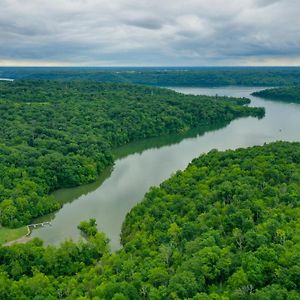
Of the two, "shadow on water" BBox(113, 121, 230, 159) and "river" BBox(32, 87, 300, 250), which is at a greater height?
"river" BBox(32, 87, 300, 250)

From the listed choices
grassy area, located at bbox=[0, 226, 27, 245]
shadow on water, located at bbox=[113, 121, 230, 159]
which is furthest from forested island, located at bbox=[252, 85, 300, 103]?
grassy area, located at bbox=[0, 226, 27, 245]

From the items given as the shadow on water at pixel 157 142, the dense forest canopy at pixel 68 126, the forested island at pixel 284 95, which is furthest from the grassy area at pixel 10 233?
the forested island at pixel 284 95

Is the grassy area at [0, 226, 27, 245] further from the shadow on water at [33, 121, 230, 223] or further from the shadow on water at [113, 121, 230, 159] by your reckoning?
the shadow on water at [113, 121, 230, 159]

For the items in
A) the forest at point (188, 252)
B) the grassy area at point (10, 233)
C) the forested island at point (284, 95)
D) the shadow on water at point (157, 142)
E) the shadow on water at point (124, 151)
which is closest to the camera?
the forest at point (188, 252)

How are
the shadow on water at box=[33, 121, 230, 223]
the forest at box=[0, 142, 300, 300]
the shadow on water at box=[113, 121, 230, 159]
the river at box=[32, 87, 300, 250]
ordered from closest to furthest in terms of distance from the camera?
the forest at box=[0, 142, 300, 300] < the river at box=[32, 87, 300, 250] < the shadow on water at box=[33, 121, 230, 223] < the shadow on water at box=[113, 121, 230, 159]

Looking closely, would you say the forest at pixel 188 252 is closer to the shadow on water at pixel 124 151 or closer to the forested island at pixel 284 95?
the shadow on water at pixel 124 151

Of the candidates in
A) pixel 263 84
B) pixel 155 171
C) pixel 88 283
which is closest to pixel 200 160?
pixel 155 171

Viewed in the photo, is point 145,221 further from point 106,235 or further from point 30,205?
point 30,205

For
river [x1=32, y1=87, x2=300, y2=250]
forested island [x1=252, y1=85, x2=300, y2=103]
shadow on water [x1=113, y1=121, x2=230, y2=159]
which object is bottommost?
shadow on water [x1=113, y1=121, x2=230, y2=159]
